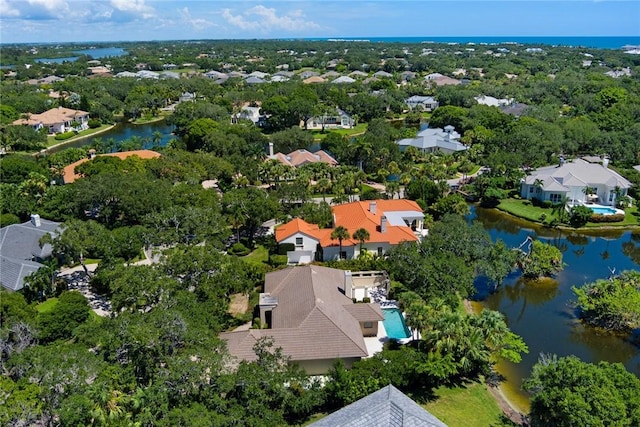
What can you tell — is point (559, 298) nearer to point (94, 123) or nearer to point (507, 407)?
point (507, 407)

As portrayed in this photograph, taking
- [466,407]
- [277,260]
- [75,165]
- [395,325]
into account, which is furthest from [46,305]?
[75,165]

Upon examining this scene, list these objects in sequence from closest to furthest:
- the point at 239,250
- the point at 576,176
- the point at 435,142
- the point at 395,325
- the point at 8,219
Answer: the point at 395,325, the point at 239,250, the point at 8,219, the point at 576,176, the point at 435,142

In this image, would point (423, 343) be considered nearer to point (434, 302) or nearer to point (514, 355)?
point (434, 302)

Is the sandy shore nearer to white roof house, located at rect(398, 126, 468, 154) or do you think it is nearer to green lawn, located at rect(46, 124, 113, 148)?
white roof house, located at rect(398, 126, 468, 154)

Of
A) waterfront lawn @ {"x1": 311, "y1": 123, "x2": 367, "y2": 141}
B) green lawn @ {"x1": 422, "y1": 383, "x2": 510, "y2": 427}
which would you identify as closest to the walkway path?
green lawn @ {"x1": 422, "y1": 383, "x2": 510, "y2": 427}

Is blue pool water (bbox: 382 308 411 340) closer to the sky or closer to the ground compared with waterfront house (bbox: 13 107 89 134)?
closer to the ground

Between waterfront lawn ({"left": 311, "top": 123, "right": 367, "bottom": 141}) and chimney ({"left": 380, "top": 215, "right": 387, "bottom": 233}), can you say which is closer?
chimney ({"left": 380, "top": 215, "right": 387, "bottom": 233})

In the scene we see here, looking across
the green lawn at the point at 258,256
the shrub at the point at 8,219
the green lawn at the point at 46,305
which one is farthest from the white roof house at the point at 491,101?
the green lawn at the point at 46,305
